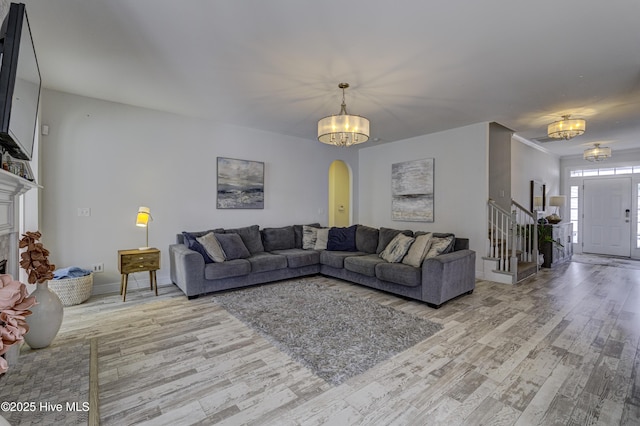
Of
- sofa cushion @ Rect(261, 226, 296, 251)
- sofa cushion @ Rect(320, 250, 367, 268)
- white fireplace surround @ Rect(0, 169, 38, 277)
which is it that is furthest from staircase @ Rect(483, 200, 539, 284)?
white fireplace surround @ Rect(0, 169, 38, 277)

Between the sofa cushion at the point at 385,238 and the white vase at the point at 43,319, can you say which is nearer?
the white vase at the point at 43,319

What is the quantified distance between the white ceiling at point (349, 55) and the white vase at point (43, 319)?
2135 mm

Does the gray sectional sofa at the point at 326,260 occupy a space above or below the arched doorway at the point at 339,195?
below

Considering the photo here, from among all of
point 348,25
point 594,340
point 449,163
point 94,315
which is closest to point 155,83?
point 348,25

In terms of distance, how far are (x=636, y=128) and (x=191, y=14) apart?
7.13 metres

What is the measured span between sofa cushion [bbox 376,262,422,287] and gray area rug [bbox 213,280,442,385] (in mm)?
419

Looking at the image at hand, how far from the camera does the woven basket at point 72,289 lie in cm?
342

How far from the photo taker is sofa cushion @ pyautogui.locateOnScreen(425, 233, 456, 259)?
3809 millimetres

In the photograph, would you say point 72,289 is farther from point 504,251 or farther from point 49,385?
point 504,251

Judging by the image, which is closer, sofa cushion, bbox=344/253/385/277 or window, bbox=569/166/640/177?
sofa cushion, bbox=344/253/385/277

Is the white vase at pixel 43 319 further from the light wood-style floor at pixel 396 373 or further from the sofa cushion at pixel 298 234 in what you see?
the sofa cushion at pixel 298 234

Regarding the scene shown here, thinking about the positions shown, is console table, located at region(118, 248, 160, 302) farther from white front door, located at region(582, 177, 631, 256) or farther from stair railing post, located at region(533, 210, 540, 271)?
white front door, located at region(582, 177, 631, 256)

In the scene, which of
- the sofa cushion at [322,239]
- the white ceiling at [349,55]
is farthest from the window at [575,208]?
the sofa cushion at [322,239]

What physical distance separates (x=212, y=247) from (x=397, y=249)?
8.41 ft
